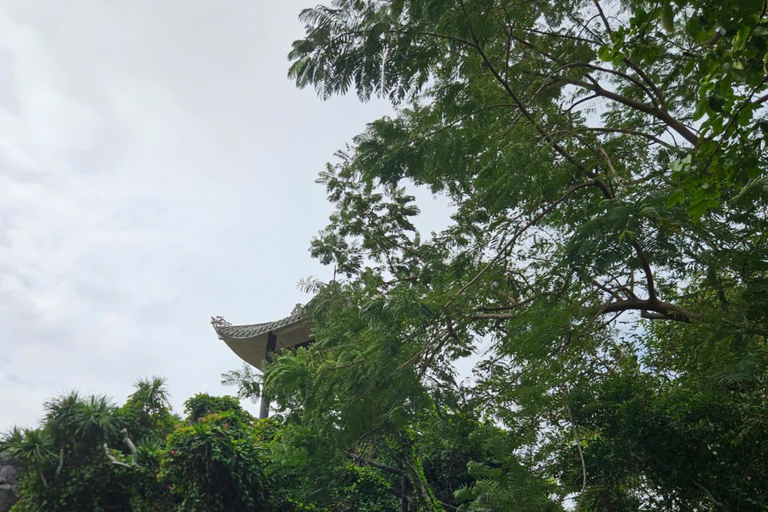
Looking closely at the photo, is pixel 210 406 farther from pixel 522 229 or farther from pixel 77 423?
pixel 522 229

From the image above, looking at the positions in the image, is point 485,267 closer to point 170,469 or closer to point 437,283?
point 437,283

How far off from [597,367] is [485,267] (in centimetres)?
173

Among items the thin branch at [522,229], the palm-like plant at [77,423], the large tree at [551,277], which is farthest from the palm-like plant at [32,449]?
the thin branch at [522,229]

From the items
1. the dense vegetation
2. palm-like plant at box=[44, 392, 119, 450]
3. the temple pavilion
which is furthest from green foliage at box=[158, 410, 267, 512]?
the temple pavilion

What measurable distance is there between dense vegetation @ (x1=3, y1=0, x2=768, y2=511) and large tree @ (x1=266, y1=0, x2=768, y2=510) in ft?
0.06

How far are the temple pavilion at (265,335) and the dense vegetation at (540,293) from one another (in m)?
3.64

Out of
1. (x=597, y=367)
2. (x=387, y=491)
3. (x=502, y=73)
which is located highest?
(x=502, y=73)

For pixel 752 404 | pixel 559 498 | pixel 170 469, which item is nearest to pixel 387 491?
pixel 170 469

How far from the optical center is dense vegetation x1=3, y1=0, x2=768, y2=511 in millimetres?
3316

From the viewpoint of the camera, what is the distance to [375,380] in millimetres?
3648

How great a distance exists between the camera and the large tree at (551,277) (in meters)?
3.30

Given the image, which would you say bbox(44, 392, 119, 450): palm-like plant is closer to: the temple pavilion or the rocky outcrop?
the rocky outcrop

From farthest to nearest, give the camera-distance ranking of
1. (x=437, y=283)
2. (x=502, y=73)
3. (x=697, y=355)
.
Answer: (x=437, y=283) < (x=502, y=73) < (x=697, y=355)

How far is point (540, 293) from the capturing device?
364 cm
